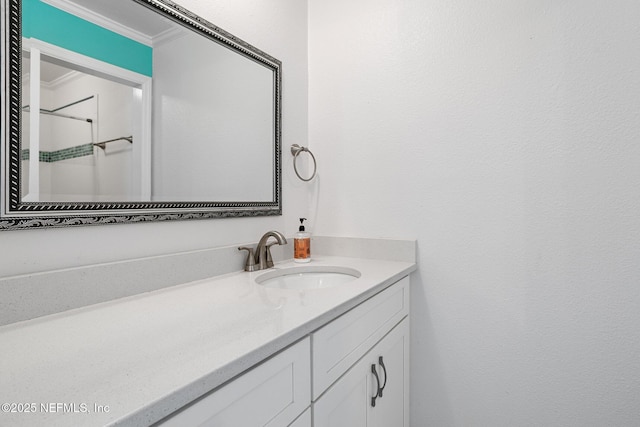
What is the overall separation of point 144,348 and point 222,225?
66cm

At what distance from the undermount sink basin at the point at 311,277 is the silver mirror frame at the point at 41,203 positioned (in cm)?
32

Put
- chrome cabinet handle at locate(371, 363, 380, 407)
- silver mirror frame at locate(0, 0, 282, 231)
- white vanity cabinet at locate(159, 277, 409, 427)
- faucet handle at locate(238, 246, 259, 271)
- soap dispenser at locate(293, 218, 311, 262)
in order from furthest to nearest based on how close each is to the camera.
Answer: soap dispenser at locate(293, 218, 311, 262) < faucet handle at locate(238, 246, 259, 271) < chrome cabinet handle at locate(371, 363, 380, 407) < silver mirror frame at locate(0, 0, 282, 231) < white vanity cabinet at locate(159, 277, 409, 427)

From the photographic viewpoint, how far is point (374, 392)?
1.04 m

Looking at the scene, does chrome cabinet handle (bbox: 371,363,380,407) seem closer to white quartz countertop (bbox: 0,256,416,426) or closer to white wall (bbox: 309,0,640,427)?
white quartz countertop (bbox: 0,256,416,426)


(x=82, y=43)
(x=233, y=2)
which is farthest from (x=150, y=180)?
(x=233, y=2)

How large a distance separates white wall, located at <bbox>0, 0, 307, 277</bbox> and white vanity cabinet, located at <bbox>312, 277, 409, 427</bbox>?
56cm

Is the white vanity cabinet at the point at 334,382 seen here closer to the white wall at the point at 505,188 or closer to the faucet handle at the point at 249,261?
the white wall at the point at 505,188

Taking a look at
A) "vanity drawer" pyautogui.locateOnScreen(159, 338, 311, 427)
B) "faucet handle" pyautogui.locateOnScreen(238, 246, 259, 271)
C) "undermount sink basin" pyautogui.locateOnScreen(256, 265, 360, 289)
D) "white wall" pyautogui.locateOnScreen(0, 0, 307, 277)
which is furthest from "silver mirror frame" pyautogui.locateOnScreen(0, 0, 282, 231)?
"vanity drawer" pyautogui.locateOnScreen(159, 338, 311, 427)

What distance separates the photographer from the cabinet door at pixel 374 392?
0.82m

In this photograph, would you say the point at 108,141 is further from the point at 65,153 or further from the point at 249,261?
the point at 249,261

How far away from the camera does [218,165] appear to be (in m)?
1.20

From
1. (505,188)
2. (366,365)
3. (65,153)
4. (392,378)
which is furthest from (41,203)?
(505,188)

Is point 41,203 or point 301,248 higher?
point 41,203

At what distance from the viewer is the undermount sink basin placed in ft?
4.21
